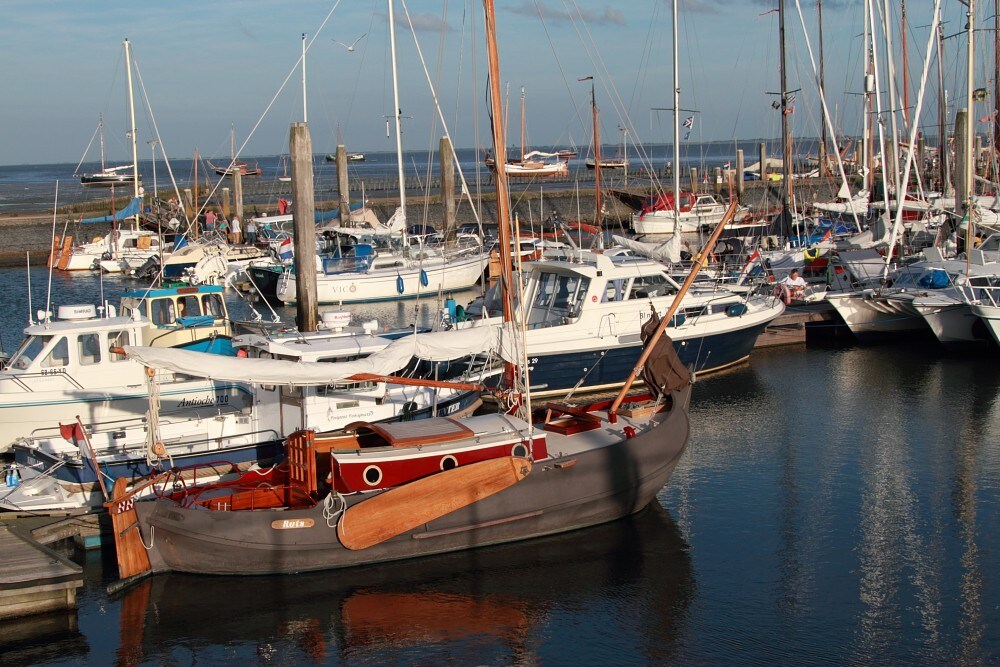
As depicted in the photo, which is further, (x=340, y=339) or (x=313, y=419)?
(x=340, y=339)

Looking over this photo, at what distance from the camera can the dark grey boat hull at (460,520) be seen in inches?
531

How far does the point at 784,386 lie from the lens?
958 inches

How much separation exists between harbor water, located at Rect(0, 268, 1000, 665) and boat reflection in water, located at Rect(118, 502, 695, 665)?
3cm

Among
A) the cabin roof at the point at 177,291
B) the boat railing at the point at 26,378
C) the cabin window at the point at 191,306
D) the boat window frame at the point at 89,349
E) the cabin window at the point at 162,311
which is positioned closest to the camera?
the boat railing at the point at 26,378

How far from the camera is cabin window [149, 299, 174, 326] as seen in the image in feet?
70.2

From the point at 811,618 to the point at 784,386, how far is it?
12370 millimetres

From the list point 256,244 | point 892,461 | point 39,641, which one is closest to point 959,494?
point 892,461

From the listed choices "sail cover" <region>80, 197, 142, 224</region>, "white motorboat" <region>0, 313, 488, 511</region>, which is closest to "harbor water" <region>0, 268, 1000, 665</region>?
"white motorboat" <region>0, 313, 488, 511</region>

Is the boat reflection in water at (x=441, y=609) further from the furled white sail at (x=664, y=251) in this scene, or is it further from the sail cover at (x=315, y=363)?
the furled white sail at (x=664, y=251)

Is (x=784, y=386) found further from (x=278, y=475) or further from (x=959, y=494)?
(x=278, y=475)

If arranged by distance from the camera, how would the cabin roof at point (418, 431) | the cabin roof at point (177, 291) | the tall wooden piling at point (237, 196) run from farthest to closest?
the tall wooden piling at point (237, 196) → the cabin roof at point (177, 291) → the cabin roof at point (418, 431)

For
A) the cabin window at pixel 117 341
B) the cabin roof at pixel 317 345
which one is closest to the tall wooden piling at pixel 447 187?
the cabin roof at pixel 317 345

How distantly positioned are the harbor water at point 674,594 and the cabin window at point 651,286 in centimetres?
601

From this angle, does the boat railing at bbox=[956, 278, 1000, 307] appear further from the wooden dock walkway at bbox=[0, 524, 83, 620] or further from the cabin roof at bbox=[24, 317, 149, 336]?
the wooden dock walkway at bbox=[0, 524, 83, 620]
